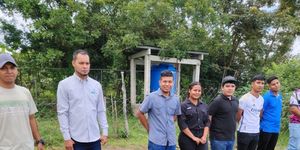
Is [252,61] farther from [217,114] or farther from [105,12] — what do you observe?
[217,114]

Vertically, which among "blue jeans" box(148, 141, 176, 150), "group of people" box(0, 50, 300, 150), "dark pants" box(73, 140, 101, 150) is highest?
"group of people" box(0, 50, 300, 150)

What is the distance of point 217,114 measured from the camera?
4.52 m

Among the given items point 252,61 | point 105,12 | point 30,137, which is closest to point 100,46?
point 105,12

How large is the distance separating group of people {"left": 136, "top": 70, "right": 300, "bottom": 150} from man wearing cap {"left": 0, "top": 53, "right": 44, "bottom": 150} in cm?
137

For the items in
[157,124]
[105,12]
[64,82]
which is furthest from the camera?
[105,12]

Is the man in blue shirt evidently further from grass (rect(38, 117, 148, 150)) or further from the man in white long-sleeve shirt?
the man in white long-sleeve shirt

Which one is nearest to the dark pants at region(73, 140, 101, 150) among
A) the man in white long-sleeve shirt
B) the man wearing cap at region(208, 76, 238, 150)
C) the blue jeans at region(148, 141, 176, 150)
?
the man in white long-sleeve shirt

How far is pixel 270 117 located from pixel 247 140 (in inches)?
25.8

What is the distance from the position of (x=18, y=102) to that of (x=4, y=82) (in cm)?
23

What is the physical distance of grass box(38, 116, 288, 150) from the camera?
664cm

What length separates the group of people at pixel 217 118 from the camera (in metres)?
4.05

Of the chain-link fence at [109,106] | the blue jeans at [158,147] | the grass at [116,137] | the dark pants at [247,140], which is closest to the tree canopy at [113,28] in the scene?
the chain-link fence at [109,106]

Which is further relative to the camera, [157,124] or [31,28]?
[31,28]

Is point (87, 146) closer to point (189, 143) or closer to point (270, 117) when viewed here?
point (189, 143)
